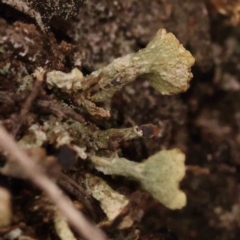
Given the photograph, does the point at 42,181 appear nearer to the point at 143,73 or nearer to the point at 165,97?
the point at 143,73

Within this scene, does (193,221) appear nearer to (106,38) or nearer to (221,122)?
(221,122)

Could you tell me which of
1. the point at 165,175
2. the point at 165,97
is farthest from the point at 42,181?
the point at 165,97

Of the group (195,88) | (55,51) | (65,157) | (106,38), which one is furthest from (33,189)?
(195,88)

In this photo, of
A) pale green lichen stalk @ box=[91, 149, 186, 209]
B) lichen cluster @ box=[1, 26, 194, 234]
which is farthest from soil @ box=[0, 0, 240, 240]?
pale green lichen stalk @ box=[91, 149, 186, 209]

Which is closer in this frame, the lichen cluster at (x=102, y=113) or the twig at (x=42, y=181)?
the twig at (x=42, y=181)

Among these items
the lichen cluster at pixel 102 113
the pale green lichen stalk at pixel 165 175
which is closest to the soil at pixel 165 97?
the lichen cluster at pixel 102 113

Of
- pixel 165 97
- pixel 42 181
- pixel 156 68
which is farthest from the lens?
pixel 165 97

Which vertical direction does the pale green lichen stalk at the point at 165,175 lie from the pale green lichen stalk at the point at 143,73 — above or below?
below

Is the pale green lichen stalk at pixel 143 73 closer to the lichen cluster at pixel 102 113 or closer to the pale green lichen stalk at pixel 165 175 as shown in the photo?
the lichen cluster at pixel 102 113
